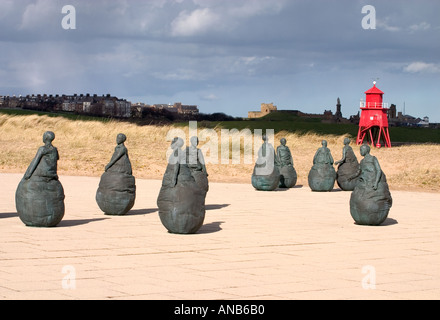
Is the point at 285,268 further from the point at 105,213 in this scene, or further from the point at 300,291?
the point at 105,213

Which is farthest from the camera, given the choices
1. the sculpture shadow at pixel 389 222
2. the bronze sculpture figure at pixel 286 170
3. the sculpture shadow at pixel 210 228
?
the bronze sculpture figure at pixel 286 170

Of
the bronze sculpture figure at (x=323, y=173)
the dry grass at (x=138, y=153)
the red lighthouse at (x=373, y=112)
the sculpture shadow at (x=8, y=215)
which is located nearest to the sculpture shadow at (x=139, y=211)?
the sculpture shadow at (x=8, y=215)

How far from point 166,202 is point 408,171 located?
887 inches

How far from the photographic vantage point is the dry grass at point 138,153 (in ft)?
107

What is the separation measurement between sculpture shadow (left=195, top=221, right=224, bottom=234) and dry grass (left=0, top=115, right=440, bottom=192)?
1432 cm

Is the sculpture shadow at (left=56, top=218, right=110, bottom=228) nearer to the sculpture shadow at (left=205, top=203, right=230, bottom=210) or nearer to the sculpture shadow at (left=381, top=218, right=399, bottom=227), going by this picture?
the sculpture shadow at (left=205, top=203, right=230, bottom=210)

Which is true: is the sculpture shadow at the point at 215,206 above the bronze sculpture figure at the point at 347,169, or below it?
below

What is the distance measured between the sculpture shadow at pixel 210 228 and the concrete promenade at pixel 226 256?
21 mm

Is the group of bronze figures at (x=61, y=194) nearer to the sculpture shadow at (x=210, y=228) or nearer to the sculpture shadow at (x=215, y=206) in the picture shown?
the sculpture shadow at (x=210, y=228)

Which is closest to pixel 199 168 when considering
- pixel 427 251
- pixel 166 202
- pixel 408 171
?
pixel 166 202

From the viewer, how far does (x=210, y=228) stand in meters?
15.6

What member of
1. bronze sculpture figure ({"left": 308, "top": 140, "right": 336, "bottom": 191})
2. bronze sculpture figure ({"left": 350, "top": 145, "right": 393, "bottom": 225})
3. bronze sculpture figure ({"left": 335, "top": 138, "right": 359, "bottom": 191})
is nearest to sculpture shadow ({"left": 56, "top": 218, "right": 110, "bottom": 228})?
bronze sculpture figure ({"left": 350, "top": 145, "right": 393, "bottom": 225})

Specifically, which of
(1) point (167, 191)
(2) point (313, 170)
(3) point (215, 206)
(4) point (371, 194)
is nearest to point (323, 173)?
(2) point (313, 170)

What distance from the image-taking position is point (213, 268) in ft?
35.8
